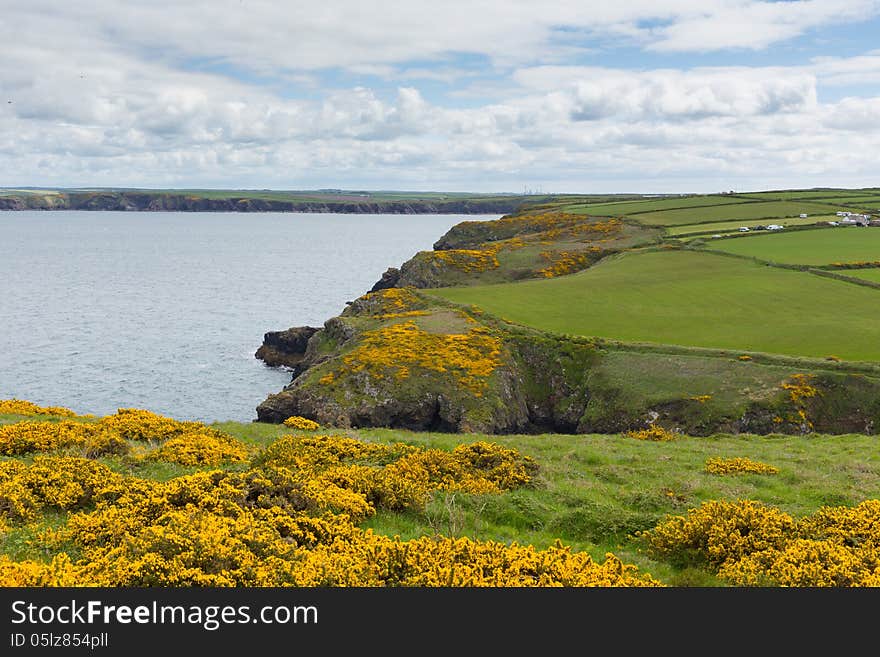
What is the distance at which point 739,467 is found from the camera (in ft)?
85.9

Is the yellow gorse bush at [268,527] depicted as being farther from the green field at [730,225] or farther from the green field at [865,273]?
the green field at [730,225]

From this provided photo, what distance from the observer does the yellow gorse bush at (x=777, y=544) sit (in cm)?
1368

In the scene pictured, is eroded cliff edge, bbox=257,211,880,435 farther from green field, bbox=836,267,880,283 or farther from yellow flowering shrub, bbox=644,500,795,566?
green field, bbox=836,267,880,283

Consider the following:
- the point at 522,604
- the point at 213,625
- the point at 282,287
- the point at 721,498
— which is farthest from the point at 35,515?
the point at 282,287

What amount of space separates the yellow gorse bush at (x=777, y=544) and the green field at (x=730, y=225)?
364 ft

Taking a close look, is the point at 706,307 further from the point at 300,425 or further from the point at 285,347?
the point at 300,425

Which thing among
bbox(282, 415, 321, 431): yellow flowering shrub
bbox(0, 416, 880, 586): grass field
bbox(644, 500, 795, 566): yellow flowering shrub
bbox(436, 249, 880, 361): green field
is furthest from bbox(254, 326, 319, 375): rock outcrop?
bbox(644, 500, 795, 566): yellow flowering shrub

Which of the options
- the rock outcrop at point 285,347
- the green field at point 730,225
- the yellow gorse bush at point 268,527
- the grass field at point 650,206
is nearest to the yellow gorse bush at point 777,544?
the yellow gorse bush at point 268,527

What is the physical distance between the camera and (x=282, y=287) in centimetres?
15312

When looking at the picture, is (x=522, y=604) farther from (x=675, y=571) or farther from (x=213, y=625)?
(x=675, y=571)

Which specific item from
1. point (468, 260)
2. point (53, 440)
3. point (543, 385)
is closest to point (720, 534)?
point (53, 440)

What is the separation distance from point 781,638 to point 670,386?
40376mm

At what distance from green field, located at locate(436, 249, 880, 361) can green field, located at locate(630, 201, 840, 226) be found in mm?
48245

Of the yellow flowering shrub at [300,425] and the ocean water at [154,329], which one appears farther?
the ocean water at [154,329]
